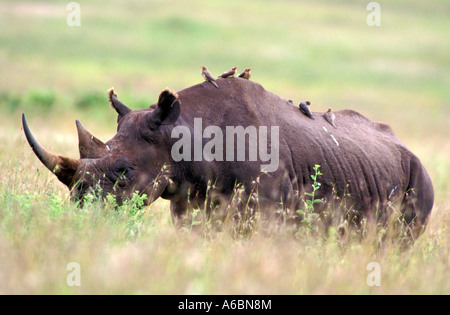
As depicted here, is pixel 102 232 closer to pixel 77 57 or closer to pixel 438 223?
pixel 438 223

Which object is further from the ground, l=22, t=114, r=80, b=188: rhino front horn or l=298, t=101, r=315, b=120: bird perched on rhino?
→ l=298, t=101, r=315, b=120: bird perched on rhino

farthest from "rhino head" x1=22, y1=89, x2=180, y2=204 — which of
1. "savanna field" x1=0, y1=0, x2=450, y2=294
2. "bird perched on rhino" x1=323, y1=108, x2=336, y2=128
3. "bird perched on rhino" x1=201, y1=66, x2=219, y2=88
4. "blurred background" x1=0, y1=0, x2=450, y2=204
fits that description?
"blurred background" x1=0, y1=0, x2=450, y2=204

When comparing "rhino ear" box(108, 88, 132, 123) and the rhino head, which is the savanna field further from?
"rhino ear" box(108, 88, 132, 123)

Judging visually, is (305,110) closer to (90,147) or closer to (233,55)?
(90,147)

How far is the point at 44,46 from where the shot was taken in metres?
43.1

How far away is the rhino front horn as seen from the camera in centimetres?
→ 661

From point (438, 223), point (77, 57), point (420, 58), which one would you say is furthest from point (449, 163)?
point (420, 58)

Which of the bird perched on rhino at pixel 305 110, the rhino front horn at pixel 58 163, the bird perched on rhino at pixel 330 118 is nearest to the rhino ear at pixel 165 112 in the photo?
the rhino front horn at pixel 58 163

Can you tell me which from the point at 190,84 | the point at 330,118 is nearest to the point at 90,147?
the point at 330,118

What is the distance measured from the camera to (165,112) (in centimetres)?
722

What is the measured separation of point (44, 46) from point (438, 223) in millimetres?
36840

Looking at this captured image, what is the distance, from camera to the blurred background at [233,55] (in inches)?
1135

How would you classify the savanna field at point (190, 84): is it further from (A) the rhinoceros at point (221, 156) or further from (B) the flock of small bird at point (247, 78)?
(B) the flock of small bird at point (247, 78)

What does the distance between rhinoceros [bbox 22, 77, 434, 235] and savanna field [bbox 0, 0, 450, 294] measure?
0.37m
